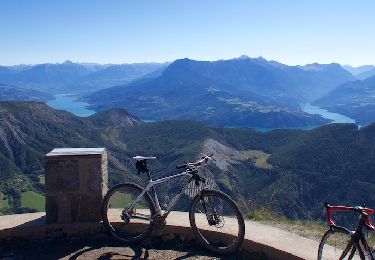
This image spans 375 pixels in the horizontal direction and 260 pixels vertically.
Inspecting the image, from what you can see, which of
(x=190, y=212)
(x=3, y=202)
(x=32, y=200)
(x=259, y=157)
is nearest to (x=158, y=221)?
(x=190, y=212)

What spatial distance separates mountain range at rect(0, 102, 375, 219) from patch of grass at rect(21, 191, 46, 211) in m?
2.55

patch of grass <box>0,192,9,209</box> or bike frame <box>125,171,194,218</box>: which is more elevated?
bike frame <box>125,171,194,218</box>

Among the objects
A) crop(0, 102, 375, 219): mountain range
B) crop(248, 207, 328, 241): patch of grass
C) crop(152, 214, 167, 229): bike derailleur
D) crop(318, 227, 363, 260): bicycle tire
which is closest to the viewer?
crop(318, 227, 363, 260): bicycle tire

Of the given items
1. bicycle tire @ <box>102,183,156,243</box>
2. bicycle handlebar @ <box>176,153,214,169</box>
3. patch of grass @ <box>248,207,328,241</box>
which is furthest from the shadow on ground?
patch of grass @ <box>248,207,328,241</box>

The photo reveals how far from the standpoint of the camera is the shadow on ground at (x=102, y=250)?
4906 millimetres

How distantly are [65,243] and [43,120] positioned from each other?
6964 inches

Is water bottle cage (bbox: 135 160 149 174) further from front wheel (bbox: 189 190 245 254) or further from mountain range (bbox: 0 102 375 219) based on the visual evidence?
mountain range (bbox: 0 102 375 219)

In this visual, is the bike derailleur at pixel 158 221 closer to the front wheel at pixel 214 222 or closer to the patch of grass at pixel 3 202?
the front wheel at pixel 214 222

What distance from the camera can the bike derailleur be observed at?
205 inches

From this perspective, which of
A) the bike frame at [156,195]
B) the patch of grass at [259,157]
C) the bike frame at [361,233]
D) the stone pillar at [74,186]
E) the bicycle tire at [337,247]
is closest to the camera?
the bike frame at [361,233]

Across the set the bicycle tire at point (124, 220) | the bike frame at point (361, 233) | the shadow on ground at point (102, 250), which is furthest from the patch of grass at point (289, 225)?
the bicycle tire at point (124, 220)

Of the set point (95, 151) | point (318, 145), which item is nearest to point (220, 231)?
point (95, 151)

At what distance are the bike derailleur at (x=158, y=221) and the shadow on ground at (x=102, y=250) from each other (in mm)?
256

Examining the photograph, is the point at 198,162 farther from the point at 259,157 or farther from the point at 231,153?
the point at 231,153
